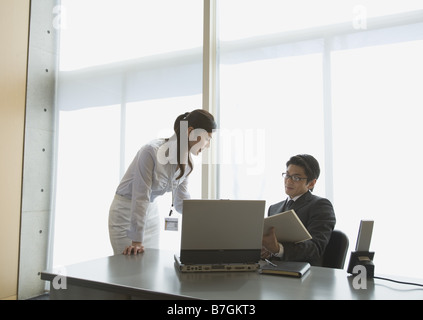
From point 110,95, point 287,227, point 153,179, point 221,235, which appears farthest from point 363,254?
point 110,95

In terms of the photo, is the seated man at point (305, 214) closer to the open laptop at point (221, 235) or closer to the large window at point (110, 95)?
the open laptop at point (221, 235)

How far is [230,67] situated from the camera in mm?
2695

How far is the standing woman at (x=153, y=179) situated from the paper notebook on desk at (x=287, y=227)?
659mm

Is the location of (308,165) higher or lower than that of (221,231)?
higher

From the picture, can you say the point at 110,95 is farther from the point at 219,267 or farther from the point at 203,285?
the point at 203,285

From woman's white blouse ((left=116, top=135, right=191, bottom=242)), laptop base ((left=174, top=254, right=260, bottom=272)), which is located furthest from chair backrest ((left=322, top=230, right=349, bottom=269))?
woman's white blouse ((left=116, top=135, right=191, bottom=242))

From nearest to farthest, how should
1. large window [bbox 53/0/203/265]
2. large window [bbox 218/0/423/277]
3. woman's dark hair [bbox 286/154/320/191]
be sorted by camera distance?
woman's dark hair [bbox 286/154/320/191], large window [bbox 218/0/423/277], large window [bbox 53/0/203/265]

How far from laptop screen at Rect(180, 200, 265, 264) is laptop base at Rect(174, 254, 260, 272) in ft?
0.05

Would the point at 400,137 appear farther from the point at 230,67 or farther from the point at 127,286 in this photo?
the point at 127,286

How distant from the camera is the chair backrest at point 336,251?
1604mm

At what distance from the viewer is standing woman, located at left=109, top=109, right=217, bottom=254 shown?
5.87 ft

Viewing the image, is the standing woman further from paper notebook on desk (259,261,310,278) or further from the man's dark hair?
paper notebook on desk (259,261,310,278)

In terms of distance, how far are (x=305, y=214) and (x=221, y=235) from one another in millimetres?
619

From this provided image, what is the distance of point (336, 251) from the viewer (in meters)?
1.63
